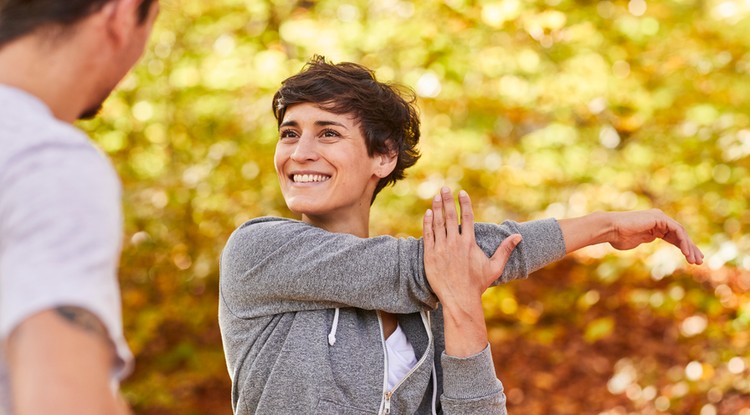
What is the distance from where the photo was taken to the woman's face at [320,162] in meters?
2.24

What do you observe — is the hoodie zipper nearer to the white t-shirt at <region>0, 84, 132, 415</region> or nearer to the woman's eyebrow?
the woman's eyebrow

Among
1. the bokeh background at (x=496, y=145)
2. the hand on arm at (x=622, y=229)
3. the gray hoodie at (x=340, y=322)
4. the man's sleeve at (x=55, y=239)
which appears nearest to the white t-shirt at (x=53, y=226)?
the man's sleeve at (x=55, y=239)

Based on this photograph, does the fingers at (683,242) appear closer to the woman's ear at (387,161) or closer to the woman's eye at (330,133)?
the woman's ear at (387,161)

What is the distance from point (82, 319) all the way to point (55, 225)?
0.11 meters

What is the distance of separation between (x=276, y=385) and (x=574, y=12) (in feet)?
14.0

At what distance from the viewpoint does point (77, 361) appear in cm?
91

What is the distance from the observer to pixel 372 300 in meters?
1.97

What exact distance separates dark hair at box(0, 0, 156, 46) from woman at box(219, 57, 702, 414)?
1.02 meters

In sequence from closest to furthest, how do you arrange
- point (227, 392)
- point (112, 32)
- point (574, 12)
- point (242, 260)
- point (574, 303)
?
point (112, 32), point (242, 260), point (574, 12), point (227, 392), point (574, 303)

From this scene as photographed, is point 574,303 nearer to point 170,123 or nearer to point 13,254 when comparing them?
point 170,123

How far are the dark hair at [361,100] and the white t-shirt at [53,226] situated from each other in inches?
51.2

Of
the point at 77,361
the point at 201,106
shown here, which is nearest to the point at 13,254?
the point at 77,361

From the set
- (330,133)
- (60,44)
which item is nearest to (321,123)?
(330,133)

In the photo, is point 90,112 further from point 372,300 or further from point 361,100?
point 361,100
